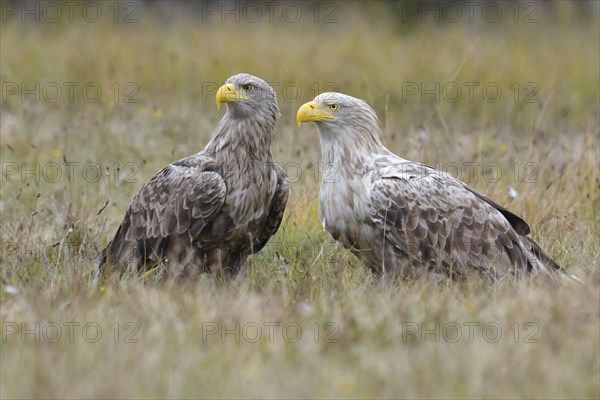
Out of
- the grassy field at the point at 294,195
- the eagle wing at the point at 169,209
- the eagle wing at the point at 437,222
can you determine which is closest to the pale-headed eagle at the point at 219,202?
the eagle wing at the point at 169,209

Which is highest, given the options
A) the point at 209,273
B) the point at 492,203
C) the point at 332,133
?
the point at 332,133

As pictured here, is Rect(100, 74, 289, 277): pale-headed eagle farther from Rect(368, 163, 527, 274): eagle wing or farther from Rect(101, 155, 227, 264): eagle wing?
Rect(368, 163, 527, 274): eagle wing

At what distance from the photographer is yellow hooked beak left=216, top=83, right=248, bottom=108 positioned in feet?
Answer: 19.7

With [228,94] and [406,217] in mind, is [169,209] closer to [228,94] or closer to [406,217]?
[228,94]

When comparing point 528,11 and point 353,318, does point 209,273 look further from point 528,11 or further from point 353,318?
point 528,11

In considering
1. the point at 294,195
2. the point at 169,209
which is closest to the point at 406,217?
the point at 169,209

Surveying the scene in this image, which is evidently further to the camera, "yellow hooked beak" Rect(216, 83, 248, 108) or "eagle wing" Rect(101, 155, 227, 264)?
"yellow hooked beak" Rect(216, 83, 248, 108)

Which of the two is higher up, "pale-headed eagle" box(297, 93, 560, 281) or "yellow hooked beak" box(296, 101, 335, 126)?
"yellow hooked beak" box(296, 101, 335, 126)

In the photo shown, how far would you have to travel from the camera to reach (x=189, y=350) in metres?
4.22

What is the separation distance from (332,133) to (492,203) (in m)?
1.04

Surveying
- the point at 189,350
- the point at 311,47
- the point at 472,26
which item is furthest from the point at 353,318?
the point at 472,26

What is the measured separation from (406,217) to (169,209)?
4.54 ft

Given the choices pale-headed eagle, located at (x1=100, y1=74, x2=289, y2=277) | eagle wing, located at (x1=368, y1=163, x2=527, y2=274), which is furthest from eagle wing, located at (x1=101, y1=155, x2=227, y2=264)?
eagle wing, located at (x1=368, y1=163, x2=527, y2=274)

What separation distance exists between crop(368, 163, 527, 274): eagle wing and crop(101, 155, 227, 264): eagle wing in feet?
3.06
